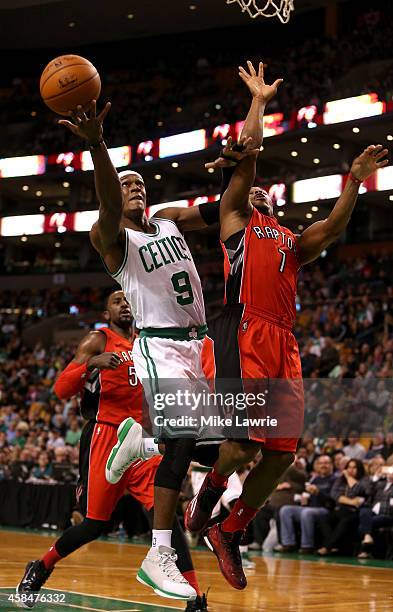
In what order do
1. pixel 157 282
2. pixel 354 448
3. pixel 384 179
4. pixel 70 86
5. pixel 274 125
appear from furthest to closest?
pixel 274 125
pixel 384 179
pixel 354 448
pixel 157 282
pixel 70 86

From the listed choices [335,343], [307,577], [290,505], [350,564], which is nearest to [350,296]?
[335,343]

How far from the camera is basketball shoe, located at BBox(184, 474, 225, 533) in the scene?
6.21 metres

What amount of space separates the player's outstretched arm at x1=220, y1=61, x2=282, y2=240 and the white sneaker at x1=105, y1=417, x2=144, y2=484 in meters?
1.51

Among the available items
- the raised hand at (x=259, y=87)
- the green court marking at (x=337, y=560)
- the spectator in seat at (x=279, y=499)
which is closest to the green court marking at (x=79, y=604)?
the raised hand at (x=259, y=87)

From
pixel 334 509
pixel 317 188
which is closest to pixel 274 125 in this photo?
pixel 317 188

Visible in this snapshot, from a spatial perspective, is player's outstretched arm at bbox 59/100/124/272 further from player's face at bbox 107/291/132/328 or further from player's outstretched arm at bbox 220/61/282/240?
player's face at bbox 107/291/132/328

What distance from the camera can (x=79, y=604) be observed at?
6.91 m

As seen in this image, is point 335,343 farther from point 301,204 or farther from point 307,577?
point 307,577

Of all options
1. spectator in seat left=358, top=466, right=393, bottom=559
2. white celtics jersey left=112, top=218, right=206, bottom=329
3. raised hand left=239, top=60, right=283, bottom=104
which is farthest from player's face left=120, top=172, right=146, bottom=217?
spectator in seat left=358, top=466, right=393, bottom=559

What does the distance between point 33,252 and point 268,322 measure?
3491cm

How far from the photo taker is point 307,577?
31.4ft

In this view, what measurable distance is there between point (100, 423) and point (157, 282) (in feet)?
7.57

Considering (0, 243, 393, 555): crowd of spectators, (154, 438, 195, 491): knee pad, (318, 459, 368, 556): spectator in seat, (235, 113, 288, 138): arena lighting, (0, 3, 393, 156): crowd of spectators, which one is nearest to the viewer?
(154, 438, 195, 491): knee pad

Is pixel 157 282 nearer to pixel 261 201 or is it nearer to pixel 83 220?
pixel 261 201
